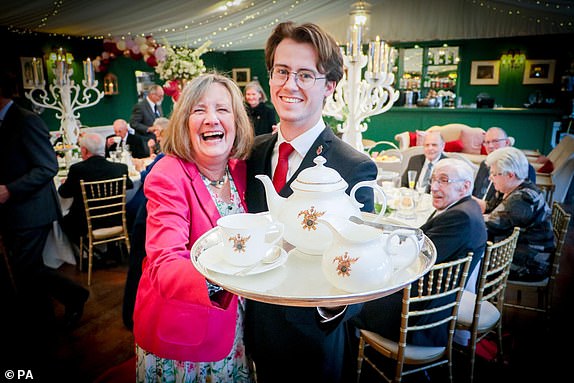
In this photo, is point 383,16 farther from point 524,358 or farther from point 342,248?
point 342,248

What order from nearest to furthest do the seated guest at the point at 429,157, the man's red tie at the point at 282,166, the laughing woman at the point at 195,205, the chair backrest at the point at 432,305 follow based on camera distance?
the laughing woman at the point at 195,205 < the man's red tie at the point at 282,166 < the chair backrest at the point at 432,305 < the seated guest at the point at 429,157

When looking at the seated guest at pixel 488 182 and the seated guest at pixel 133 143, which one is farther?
the seated guest at pixel 133 143

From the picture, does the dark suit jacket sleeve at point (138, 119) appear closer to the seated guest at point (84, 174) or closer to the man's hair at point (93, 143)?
the seated guest at point (84, 174)

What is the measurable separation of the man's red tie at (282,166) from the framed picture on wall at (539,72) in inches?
418

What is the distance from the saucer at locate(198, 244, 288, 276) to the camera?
0.84 m

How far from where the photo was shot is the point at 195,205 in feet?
4.02

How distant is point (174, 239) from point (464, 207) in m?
1.64

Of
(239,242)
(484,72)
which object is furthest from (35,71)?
(484,72)

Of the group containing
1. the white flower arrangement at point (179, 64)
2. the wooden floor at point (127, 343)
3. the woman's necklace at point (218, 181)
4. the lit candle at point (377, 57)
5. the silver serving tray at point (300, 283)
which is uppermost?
the white flower arrangement at point (179, 64)

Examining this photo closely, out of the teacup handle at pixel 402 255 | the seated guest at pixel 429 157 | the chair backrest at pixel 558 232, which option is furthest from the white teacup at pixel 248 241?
the seated guest at pixel 429 157

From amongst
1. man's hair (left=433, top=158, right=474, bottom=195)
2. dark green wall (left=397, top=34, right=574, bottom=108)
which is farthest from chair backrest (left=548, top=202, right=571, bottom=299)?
dark green wall (left=397, top=34, right=574, bottom=108)

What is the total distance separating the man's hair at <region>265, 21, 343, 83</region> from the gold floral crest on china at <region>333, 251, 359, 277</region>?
0.69m

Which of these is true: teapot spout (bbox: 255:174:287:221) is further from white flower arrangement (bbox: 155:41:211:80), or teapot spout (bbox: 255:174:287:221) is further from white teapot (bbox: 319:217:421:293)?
white flower arrangement (bbox: 155:41:211:80)

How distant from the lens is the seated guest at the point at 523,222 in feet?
9.13
